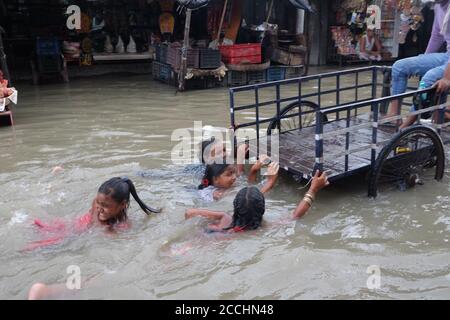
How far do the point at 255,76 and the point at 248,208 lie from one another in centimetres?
897

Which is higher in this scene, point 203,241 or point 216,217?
point 216,217

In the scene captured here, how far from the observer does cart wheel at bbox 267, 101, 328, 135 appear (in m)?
6.30

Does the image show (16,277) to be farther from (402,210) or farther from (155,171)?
(402,210)

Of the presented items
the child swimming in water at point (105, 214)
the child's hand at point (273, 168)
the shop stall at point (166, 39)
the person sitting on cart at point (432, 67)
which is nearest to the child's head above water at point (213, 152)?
the child's hand at point (273, 168)

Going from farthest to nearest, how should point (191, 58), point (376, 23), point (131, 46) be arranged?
point (376, 23), point (131, 46), point (191, 58)

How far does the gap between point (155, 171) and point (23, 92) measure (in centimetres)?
709

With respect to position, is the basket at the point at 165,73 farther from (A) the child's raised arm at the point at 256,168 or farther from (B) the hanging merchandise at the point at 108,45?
(A) the child's raised arm at the point at 256,168

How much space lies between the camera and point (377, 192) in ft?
17.0

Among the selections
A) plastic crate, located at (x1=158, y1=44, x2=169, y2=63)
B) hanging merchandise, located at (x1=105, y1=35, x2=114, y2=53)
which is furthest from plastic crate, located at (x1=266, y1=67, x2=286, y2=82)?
hanging merchandise, located at (x1=105, y1=35, x2=114, y2=53)

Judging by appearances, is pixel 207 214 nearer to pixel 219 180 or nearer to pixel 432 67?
pixel 219 180

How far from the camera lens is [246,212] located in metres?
4.12

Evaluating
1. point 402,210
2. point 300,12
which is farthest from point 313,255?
point 300,12

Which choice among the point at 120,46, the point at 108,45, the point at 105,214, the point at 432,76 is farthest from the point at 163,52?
the point at 105,214

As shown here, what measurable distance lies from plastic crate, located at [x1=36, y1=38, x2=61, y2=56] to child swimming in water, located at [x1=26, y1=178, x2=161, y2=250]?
8.89 meters
